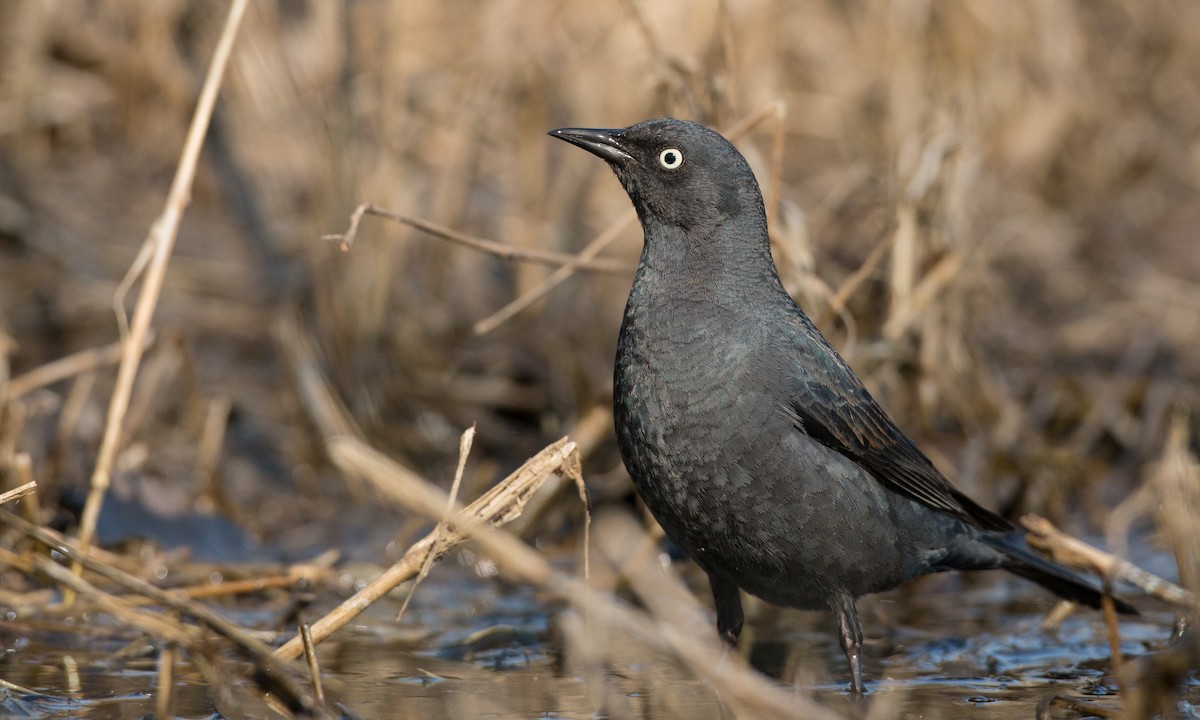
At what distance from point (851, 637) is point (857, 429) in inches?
26.7

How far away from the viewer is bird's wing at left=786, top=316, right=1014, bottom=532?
470cm

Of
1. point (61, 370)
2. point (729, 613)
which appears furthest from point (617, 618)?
point (61, 370)

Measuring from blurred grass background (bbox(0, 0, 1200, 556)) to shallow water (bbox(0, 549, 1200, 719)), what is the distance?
0.81 metres

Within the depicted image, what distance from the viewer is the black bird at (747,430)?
449 cm

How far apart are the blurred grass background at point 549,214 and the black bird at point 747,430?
75cm

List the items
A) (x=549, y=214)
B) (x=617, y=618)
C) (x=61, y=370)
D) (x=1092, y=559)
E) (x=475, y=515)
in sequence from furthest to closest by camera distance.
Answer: (x=549, y=214) → (x=61, y=370) → (x=1092, y=559) → (x=475, y=515) → (x=617, y=618)

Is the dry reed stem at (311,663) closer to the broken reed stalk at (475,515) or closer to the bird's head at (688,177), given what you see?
the broken reed stalk at (475,515)

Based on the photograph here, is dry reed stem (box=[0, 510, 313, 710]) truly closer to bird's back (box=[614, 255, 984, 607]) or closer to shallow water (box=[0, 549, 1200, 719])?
shallow water (box=[0, 549, 1200, 719])

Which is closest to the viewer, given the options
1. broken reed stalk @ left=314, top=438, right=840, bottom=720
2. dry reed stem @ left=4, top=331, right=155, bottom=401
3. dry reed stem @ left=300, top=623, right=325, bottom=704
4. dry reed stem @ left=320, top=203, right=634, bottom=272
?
broken reed stalk @ left=314, top=438, right=840, bottom=720

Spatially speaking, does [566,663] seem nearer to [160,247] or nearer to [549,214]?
[160,247]

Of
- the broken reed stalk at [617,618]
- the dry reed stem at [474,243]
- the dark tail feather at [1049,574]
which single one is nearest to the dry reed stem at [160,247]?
the dry reed stem at [474,243]

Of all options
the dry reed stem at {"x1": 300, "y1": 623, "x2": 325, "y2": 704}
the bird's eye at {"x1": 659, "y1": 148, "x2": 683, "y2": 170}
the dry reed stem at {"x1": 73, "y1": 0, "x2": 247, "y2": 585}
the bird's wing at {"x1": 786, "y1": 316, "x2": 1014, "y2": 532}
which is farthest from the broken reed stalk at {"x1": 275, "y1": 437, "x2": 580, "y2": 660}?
the bird's eye at {"x1": 659, "y1": 148, "x2": 683, "y2": 170}

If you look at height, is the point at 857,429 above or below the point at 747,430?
above

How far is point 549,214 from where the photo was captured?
834cm
